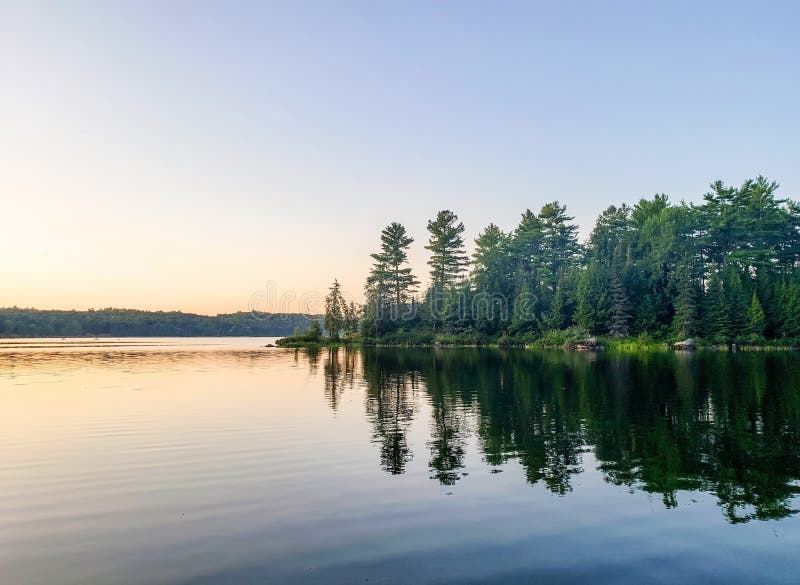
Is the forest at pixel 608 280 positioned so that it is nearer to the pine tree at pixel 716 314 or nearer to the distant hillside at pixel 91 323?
the pine tree at pixel 716 314

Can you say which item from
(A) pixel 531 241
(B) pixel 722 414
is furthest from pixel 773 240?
(B) pixel 722 414

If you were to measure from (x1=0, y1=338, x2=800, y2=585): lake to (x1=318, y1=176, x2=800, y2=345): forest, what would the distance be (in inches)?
2234

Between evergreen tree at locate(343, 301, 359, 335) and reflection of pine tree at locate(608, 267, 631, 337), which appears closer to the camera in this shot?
reflection of pine tree at locate(608, 267, 631, 337)

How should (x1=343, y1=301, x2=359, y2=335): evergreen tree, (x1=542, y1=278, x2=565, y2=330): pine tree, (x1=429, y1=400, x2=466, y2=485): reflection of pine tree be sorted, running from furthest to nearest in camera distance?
(x1=343, y1=301, x2=359, y2=335): evergreen tree
(x1=542, y1=278, x2=565, y2=330): pine tree
(x1=429, y1=400, x2=466, y2=485): reflection of pine tree

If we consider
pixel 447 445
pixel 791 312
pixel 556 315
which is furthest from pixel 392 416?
pixel 791 312

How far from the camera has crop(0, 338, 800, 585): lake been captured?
23.7ft

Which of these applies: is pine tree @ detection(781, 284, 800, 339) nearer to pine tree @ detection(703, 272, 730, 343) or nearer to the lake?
pine tree @ detection(703, 272, 730, 343)

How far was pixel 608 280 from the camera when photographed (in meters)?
83.5

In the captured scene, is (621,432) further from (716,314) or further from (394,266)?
(394,266)

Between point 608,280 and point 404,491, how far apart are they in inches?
3168

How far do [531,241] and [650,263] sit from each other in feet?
→ 83.9

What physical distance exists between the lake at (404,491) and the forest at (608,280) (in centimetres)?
5673

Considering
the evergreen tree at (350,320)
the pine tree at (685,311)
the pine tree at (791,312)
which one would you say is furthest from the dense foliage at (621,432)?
the evergreen tree at (350,320)

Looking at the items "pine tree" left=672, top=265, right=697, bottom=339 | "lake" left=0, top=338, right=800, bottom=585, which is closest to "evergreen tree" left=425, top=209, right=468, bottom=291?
"pine tree" left=672, top=265, right=697, bottom=339
